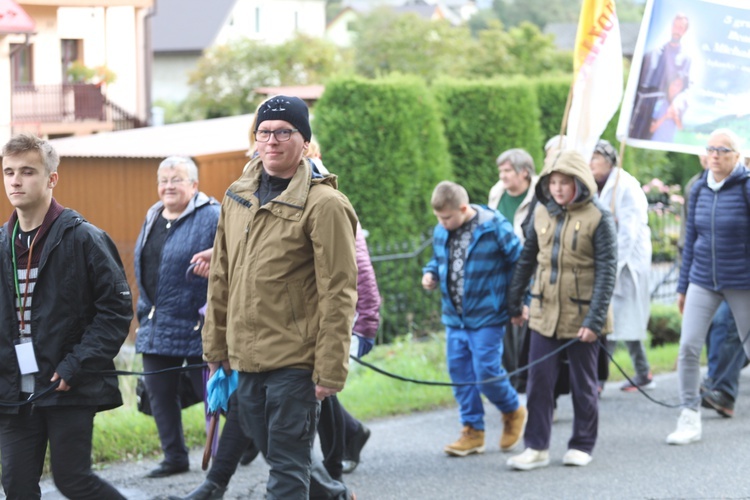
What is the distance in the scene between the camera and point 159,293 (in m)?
6.11

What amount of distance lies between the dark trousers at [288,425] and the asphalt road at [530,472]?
145 centimetres

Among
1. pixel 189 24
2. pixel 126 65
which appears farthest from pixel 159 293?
pixel 189 24

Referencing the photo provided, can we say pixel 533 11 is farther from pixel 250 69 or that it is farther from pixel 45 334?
pixel 45 334

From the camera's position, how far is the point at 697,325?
714 cm

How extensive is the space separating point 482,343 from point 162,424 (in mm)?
1909

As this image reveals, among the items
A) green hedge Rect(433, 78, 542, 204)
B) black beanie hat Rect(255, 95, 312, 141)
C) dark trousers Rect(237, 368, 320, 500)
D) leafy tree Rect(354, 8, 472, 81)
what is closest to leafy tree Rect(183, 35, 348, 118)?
leafy tree Rect(354, 8, 472, 81)

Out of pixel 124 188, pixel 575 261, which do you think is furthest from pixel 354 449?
pixel 124 188

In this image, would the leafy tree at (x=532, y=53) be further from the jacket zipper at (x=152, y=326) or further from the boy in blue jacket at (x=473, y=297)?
the jacket zipper at (x=152, y=326)

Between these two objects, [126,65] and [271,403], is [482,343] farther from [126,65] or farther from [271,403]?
[126,65]

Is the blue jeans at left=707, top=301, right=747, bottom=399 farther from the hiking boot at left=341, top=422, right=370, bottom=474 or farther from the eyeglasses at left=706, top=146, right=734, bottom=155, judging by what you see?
the hiking boot at left=341, top=422, right=370, bottom=474

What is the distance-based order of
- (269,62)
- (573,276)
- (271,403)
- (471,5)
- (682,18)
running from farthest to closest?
(471,5), (269,62), (682,18), (573,276), (271,403)

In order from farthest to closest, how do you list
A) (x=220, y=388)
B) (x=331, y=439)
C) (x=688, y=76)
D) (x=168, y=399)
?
(x=688, y=76) → (x=168, y=399) → (x=331, y=439) → (x=220, y=388)

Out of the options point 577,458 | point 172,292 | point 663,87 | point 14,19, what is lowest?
point 577,458

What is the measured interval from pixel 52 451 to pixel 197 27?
148 feet
